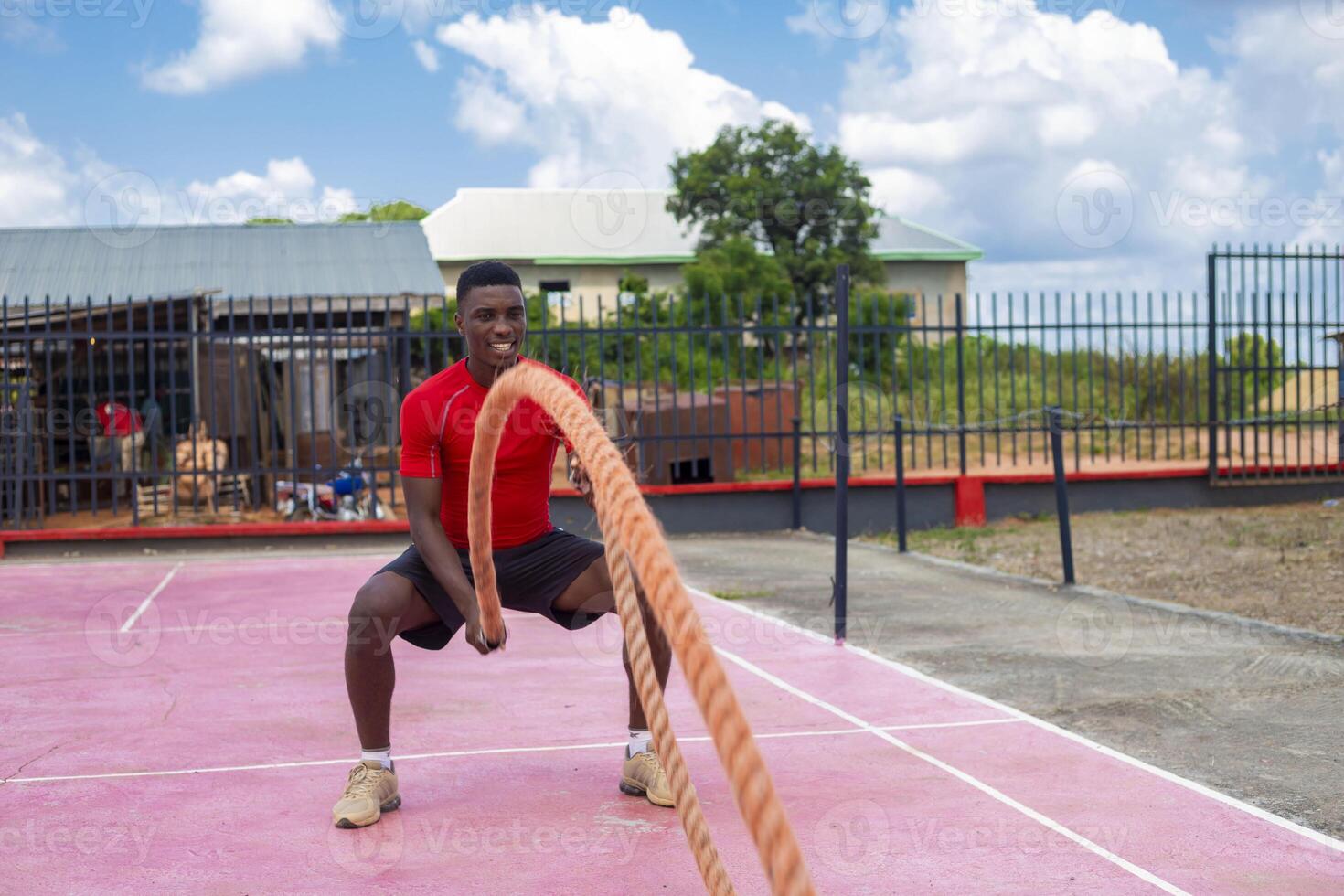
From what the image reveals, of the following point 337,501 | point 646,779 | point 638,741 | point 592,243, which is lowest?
point 646,779

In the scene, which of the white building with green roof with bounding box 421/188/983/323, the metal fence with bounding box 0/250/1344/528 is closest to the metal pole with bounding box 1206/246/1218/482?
the metal fence with bounding box 0/250/1344/528

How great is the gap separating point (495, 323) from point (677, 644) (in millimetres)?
2355

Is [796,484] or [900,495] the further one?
[796,484]

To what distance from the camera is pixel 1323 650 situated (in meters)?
7.07

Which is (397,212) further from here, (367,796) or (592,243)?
(367,796)

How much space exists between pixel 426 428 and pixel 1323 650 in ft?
17.3

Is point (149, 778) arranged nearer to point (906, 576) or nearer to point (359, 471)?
point (906, 576)

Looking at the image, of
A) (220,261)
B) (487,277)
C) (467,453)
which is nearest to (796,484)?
(467,453)

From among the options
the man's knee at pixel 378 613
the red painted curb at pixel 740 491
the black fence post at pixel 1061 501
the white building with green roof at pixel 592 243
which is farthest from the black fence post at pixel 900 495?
the white building with green roof at pixel 592 243

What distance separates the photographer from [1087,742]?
5.33 m

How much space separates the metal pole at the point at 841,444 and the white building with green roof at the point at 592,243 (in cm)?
3154

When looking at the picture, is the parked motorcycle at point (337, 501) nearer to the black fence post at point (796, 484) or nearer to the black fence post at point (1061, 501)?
the black fence post at point (796, 484)

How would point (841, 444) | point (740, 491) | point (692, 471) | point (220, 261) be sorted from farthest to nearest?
point (220, 261), point (692, 471), point (740, 491), point (841, 444)

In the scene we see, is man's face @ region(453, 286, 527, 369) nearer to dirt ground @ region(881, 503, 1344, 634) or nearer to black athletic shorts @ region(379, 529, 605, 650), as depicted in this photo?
black athletic shorts @ region(379, 529, 605, 650)
